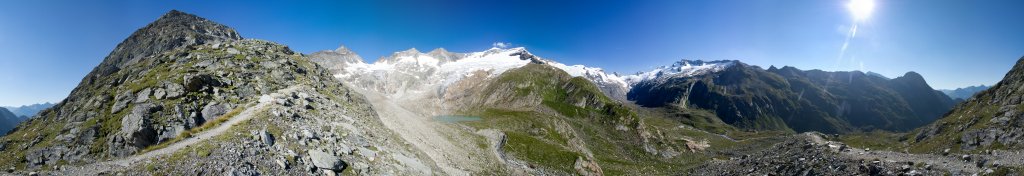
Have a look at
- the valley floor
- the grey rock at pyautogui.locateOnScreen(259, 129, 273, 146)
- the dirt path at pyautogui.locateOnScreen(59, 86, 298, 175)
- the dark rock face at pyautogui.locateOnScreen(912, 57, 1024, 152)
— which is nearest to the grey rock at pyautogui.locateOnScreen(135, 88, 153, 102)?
the dirt path at pyautogui.locateOnScreen(59, 86, 298, 175)

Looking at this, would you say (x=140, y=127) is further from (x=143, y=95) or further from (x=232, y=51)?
(x=232, y=51)

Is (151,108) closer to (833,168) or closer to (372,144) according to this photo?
(372,144)

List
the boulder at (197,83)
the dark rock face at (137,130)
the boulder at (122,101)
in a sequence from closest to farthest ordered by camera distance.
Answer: the dark rock face at (137,130), the boulder at (122,101), the boulder at (197,83)

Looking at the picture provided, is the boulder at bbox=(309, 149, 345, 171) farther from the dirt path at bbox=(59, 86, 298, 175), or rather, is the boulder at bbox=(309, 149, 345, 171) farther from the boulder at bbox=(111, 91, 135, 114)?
the boulder at bbox=(111, 91, 135, 114)

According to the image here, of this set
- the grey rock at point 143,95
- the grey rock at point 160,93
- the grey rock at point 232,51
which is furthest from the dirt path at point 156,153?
the grey rock at point 232,51

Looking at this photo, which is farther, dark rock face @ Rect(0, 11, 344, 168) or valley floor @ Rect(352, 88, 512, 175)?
valley floor @ Rect(352, 88, 512, 175)

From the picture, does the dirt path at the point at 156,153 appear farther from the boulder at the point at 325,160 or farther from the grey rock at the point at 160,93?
the boulder at the point at 325,160
